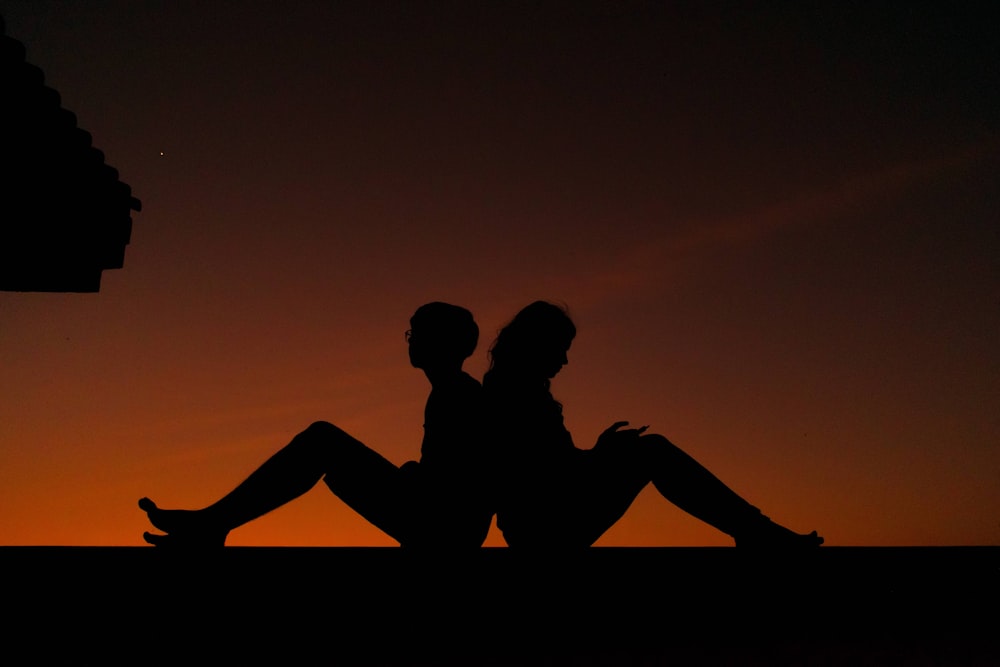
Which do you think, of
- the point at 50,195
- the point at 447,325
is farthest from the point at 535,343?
the point at 50,195

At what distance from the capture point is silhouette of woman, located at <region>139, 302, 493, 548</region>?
296 cm

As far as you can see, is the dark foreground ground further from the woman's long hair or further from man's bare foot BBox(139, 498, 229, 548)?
the woman's long hair

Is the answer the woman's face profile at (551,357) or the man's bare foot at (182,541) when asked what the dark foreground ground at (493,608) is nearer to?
the man's bare foot at (182,541)

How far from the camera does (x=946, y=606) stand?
3.00m

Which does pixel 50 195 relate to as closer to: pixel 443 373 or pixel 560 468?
pixel 443 373

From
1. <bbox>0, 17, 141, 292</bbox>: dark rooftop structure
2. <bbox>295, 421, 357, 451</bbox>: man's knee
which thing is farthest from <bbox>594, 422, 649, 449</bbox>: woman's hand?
<bbox>0, 17, 141, 292</bbox>: dark rooftop structure

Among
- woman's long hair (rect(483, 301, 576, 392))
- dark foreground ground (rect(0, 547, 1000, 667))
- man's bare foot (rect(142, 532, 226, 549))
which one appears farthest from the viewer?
woman's long hair (rect(483, 301, 576, 392))

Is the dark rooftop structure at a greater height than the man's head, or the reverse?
the dark rooftop structure

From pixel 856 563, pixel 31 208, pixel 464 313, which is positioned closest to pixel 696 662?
pixel 856 563

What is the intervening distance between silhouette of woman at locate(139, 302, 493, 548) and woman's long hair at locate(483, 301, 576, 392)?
0.38ft

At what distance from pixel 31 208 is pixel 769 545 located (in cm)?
259

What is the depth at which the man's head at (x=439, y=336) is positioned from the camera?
11.0 feet

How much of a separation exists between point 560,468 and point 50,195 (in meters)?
1.91

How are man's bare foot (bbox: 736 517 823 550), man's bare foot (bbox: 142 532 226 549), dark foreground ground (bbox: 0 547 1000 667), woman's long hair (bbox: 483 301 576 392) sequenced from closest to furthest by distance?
dark foreground ground (bbox: 0 547 1000 667) < man's bare foot (bbox: 142 532 226 549) < man's bare foot (bbox: 736 517 823 550) < woman's long hair (bbox: 483 301 576 392)
